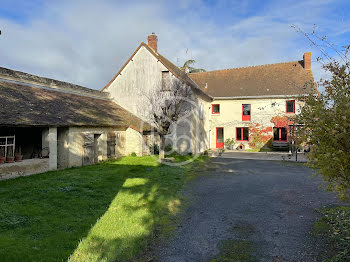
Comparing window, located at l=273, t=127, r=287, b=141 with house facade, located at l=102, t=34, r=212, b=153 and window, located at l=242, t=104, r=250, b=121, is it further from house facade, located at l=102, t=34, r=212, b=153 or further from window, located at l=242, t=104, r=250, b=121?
house facade, located at l=102, t=34, r=212, b=153

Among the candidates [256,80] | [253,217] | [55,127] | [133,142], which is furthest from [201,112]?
[253,217]

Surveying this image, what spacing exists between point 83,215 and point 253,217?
475 cm

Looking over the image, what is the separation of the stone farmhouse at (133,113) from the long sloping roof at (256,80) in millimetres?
92

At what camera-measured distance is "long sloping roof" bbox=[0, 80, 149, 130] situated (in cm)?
1166

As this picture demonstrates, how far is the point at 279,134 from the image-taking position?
2398 centimetres

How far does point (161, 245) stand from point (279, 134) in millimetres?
21507

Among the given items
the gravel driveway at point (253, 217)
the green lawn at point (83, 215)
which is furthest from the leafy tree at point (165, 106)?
the green lawn at point (83, 215)

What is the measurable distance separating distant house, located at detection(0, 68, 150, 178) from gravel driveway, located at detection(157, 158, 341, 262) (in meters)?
7.49

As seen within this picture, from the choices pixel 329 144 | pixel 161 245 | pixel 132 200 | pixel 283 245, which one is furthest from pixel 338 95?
pixel 132 200

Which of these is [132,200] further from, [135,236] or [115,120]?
[115,120]

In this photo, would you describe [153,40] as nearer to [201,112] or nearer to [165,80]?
[165,80]

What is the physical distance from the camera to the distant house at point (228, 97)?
20656 mm

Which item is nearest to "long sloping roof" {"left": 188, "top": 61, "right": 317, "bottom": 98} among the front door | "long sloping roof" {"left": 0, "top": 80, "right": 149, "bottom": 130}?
the front door

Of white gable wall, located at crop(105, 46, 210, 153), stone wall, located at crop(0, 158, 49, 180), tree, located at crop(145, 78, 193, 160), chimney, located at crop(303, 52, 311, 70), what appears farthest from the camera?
chimney, located at crop(303, 52, 311, 70)
